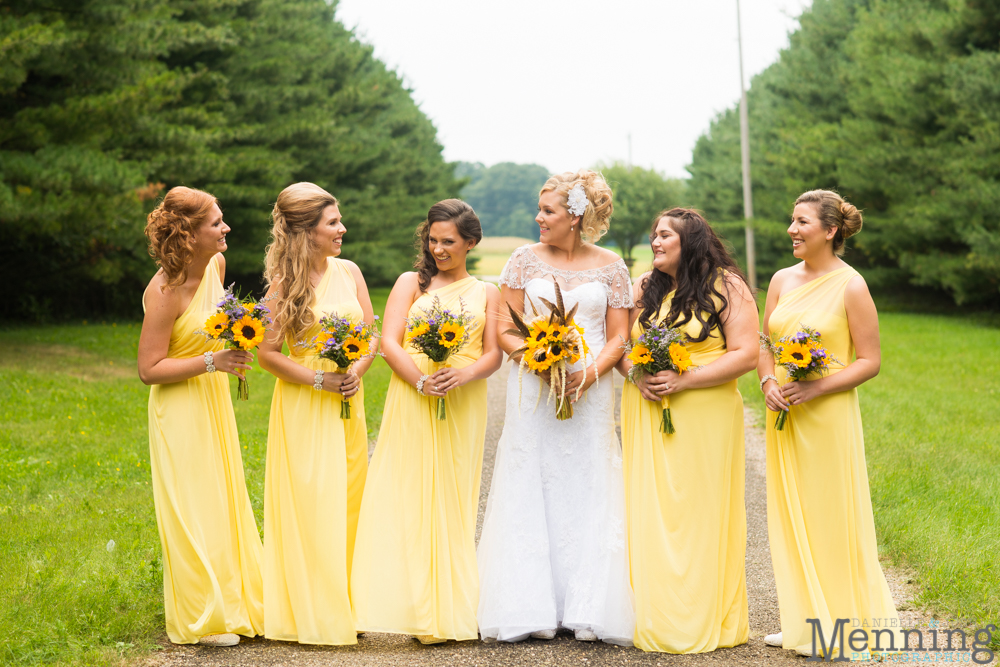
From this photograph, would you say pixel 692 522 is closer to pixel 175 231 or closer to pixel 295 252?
pixel 295 252

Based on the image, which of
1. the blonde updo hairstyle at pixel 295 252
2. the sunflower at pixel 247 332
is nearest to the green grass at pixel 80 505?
the sunflower at pixel 247 332

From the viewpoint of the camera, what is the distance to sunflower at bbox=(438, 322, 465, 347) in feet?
16.0

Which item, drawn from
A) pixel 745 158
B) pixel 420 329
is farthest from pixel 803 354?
pixel 745 158

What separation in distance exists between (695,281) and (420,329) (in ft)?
5.43

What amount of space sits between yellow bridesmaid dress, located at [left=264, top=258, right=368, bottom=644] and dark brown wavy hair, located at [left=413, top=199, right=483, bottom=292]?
1.58 ft

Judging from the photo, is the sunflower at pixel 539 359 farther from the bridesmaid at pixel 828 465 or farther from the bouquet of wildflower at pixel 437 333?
the bridesmaid at pixel 828 465

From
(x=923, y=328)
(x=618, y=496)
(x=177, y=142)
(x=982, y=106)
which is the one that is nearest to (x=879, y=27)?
(x=982, y=106)

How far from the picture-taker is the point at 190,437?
4.96m

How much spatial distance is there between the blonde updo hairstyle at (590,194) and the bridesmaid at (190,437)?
2072 millimetres

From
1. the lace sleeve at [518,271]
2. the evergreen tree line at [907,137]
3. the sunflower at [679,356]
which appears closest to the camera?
the sunflower at [679,356]

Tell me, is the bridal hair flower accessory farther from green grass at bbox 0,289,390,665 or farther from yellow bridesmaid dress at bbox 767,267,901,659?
green grass at bbox 0,289,390,665

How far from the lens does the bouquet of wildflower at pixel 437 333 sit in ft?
16.1

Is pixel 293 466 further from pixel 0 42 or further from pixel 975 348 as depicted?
pixel 975 348

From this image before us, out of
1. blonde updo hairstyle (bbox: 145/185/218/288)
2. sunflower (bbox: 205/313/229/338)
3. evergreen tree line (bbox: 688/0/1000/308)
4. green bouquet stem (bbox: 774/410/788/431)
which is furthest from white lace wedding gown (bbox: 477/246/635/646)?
evergreen tree line (bbox: 688/0/1000/308)
